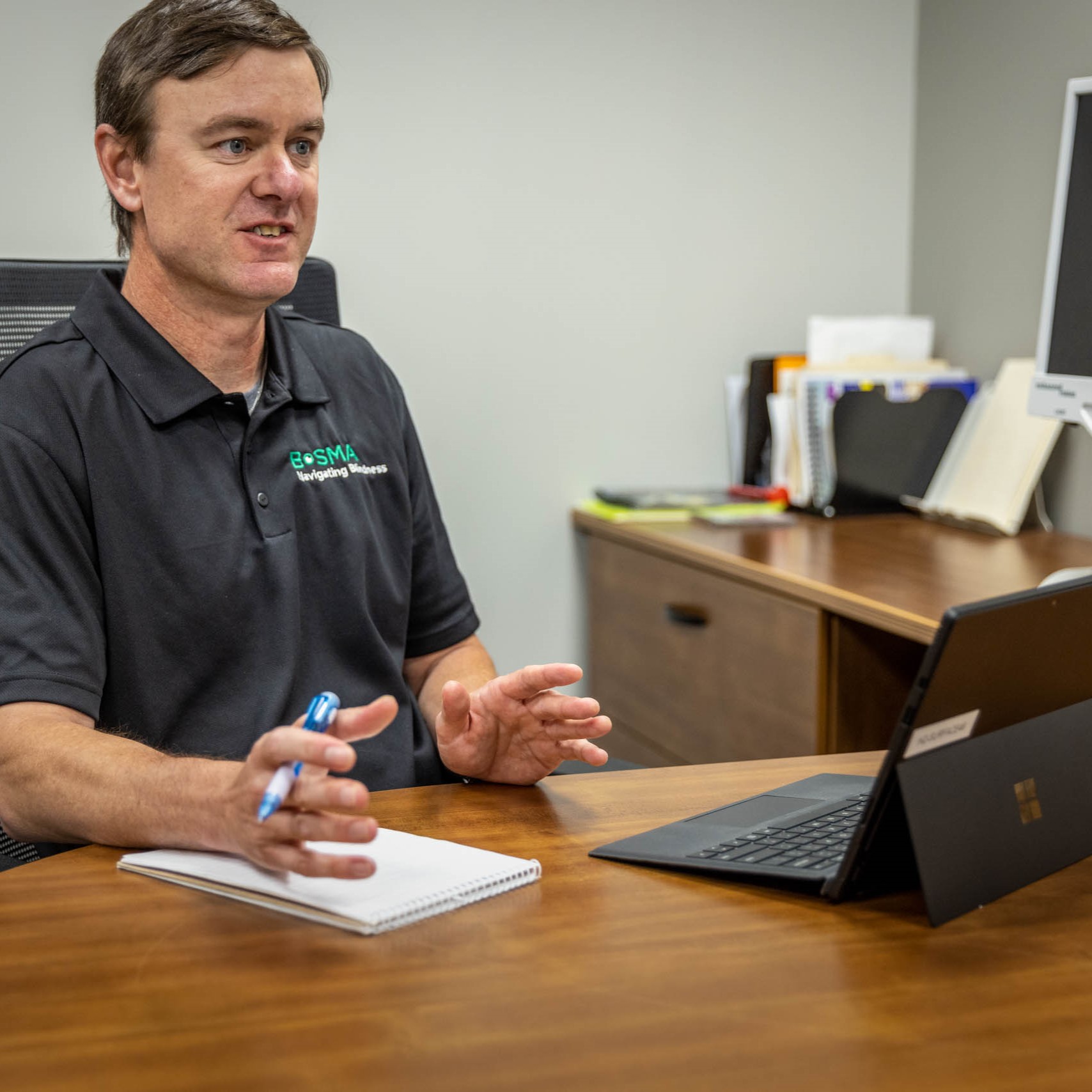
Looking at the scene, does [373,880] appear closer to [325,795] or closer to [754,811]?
[325,795]

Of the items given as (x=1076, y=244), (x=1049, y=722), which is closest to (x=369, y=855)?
(x=1049, y=722)

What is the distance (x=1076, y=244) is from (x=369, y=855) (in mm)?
1223

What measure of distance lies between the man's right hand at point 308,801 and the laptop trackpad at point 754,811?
27 cm

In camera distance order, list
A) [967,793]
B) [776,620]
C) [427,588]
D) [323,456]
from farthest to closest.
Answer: [776,620]
[427,588]
[323,456]
[967,793]

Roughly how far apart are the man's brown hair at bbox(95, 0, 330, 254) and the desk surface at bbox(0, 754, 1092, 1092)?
76 cm

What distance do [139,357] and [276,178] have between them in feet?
0.72

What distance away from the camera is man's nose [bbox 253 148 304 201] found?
1315 millimetres

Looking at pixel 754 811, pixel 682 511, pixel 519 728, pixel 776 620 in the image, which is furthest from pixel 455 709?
pixel 682 511

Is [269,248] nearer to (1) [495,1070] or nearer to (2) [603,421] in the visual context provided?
(1) [495,1070]

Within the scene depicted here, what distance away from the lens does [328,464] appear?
1.40 m

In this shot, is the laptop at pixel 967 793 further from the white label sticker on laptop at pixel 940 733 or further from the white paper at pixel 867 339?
the white paper at pixel 867 339

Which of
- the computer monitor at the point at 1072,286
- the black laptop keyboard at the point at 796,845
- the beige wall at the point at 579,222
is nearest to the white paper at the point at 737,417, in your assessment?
the beige wall at the point at 579,222

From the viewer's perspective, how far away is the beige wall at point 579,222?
2.46m

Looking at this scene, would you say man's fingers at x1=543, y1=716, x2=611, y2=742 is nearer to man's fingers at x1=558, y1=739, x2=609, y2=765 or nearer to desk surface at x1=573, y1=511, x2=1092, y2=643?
man's fingers at x1=558, y1=739, x2=609, y2=765
